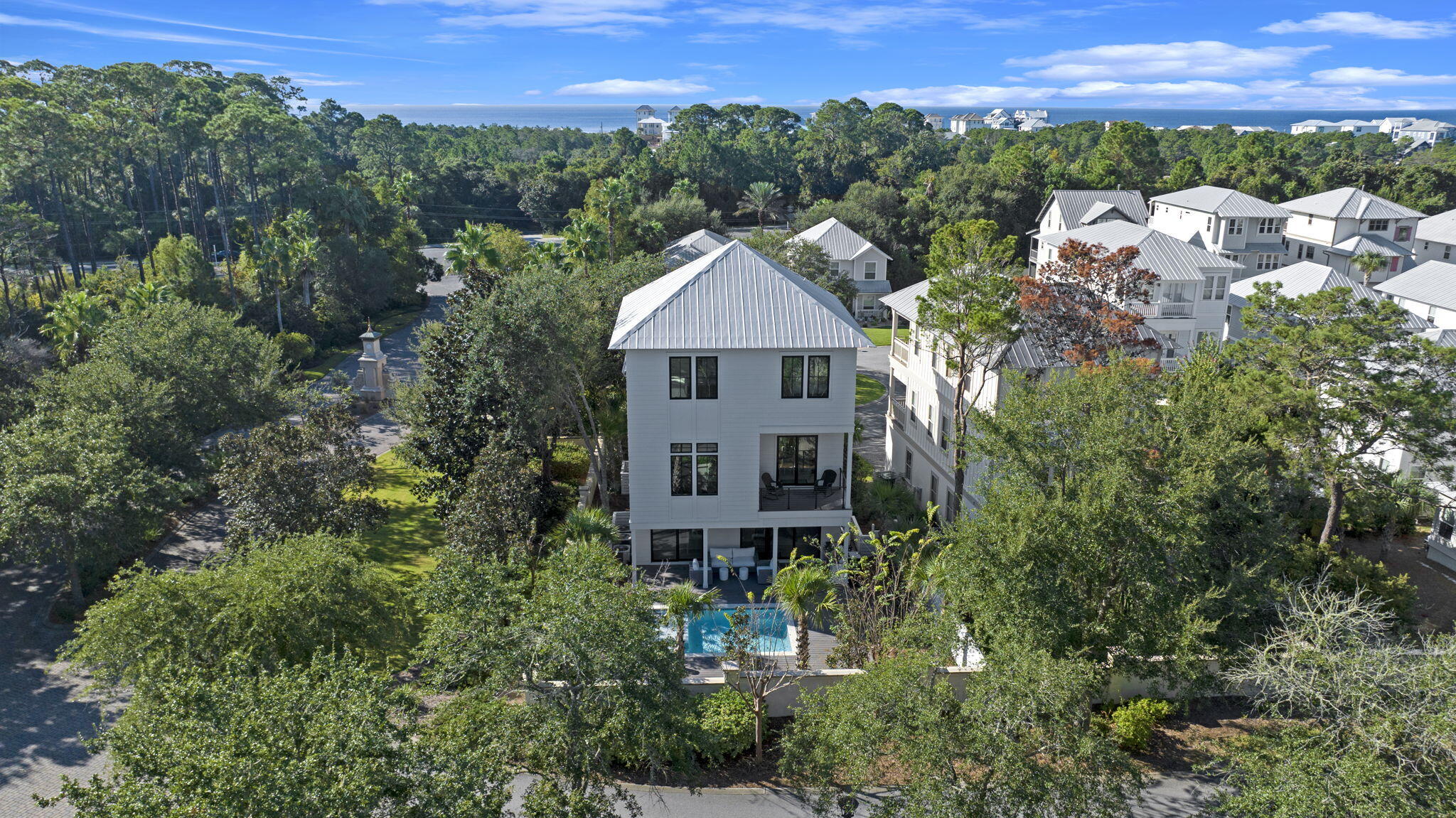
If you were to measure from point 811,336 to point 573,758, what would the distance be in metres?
15.0

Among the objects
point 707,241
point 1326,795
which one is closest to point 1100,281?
point 1326,795

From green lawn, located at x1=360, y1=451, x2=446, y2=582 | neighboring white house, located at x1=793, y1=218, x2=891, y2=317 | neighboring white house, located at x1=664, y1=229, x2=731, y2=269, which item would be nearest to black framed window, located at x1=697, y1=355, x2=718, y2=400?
green lawn, located at x1=360, y1=451, x2=446, y2=582

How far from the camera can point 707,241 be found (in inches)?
2378

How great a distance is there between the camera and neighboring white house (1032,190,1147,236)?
68756 mm

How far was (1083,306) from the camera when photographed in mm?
27859

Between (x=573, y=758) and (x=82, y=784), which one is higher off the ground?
(x=573, y=758)

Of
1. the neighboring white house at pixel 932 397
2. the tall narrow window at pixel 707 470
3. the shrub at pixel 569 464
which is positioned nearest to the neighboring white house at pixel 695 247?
the shrub at pixel 569 464

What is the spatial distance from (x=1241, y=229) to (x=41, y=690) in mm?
69875

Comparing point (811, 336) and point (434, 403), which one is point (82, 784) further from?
point (811, 336)

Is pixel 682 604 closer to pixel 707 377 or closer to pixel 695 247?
pixel 707 377

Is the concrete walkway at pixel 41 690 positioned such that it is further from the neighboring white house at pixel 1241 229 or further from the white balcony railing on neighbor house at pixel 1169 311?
the neighboring white house at pixel 1241 229

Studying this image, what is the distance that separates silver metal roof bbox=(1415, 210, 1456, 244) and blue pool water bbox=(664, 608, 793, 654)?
6423cm

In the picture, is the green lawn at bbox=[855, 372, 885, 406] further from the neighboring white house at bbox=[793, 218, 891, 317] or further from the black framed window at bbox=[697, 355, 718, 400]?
the black framed window at bbox=[697, 355, 718, 400]

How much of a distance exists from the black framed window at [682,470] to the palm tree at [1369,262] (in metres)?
51.8
